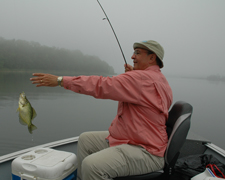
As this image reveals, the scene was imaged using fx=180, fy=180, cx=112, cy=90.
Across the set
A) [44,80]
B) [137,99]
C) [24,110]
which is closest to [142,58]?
[137,99]

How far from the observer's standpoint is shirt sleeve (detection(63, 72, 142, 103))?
135cm

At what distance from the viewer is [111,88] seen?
1.35 m

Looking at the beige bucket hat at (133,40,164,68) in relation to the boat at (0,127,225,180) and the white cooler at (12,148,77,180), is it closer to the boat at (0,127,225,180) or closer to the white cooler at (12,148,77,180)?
the white cooler at (12,148,77,180)

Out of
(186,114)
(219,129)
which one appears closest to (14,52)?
(186,114)

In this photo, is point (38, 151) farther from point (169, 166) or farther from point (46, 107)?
point (46, 107)

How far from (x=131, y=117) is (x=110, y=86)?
328mm

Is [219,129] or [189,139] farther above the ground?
[189,139]

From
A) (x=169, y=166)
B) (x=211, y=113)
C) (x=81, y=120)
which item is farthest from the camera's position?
(x=211, y=113)

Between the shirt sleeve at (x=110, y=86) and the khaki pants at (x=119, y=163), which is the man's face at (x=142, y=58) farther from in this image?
the khaki pants at (x=119, y=163)

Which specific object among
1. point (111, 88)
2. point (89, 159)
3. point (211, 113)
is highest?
point (111, 88)

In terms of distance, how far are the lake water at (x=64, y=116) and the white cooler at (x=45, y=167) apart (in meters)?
2.80

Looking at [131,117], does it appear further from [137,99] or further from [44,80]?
[44,80]

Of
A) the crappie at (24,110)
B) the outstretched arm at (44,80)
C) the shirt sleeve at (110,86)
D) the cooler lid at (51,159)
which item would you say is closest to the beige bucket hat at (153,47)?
the shirt sleeve at (110,86)

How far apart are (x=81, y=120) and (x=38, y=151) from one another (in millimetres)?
6690
